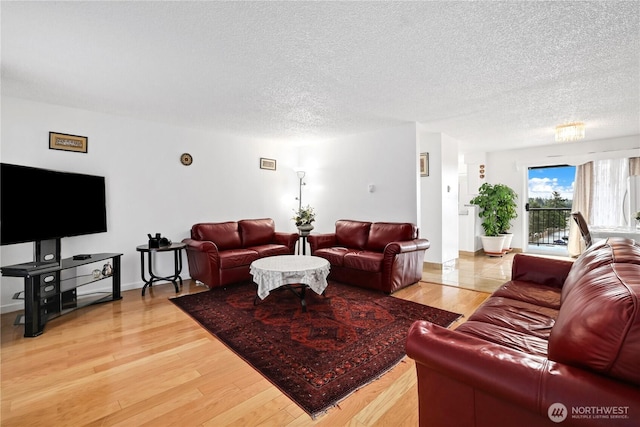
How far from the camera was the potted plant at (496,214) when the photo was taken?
6.26 meters

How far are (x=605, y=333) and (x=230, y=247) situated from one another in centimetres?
430

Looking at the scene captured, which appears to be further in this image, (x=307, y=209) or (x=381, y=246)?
(x=307, y=209)

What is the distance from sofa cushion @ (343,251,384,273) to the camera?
3.71 m

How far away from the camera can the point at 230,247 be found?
4.57 meters

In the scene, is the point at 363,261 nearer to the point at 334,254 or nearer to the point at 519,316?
the point at 334,254

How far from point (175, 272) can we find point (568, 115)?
5.81 meters

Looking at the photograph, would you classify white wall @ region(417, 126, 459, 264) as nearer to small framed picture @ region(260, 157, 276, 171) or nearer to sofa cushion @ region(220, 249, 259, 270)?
small framed picture @ region(260, 157, 276, 171)

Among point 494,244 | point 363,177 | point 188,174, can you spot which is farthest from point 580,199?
point 188,174

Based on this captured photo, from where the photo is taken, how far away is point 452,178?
5.43 m

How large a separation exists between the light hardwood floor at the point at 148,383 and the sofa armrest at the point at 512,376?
0.68m

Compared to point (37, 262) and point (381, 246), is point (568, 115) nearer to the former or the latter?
point (381, 246)

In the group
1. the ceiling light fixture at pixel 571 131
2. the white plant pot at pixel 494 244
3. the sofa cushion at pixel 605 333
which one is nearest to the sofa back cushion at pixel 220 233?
the sofa cushion at pixel 605 333

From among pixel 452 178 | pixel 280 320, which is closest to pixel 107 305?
pixel 280 320

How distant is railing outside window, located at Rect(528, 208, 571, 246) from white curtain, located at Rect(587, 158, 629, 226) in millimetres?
606
